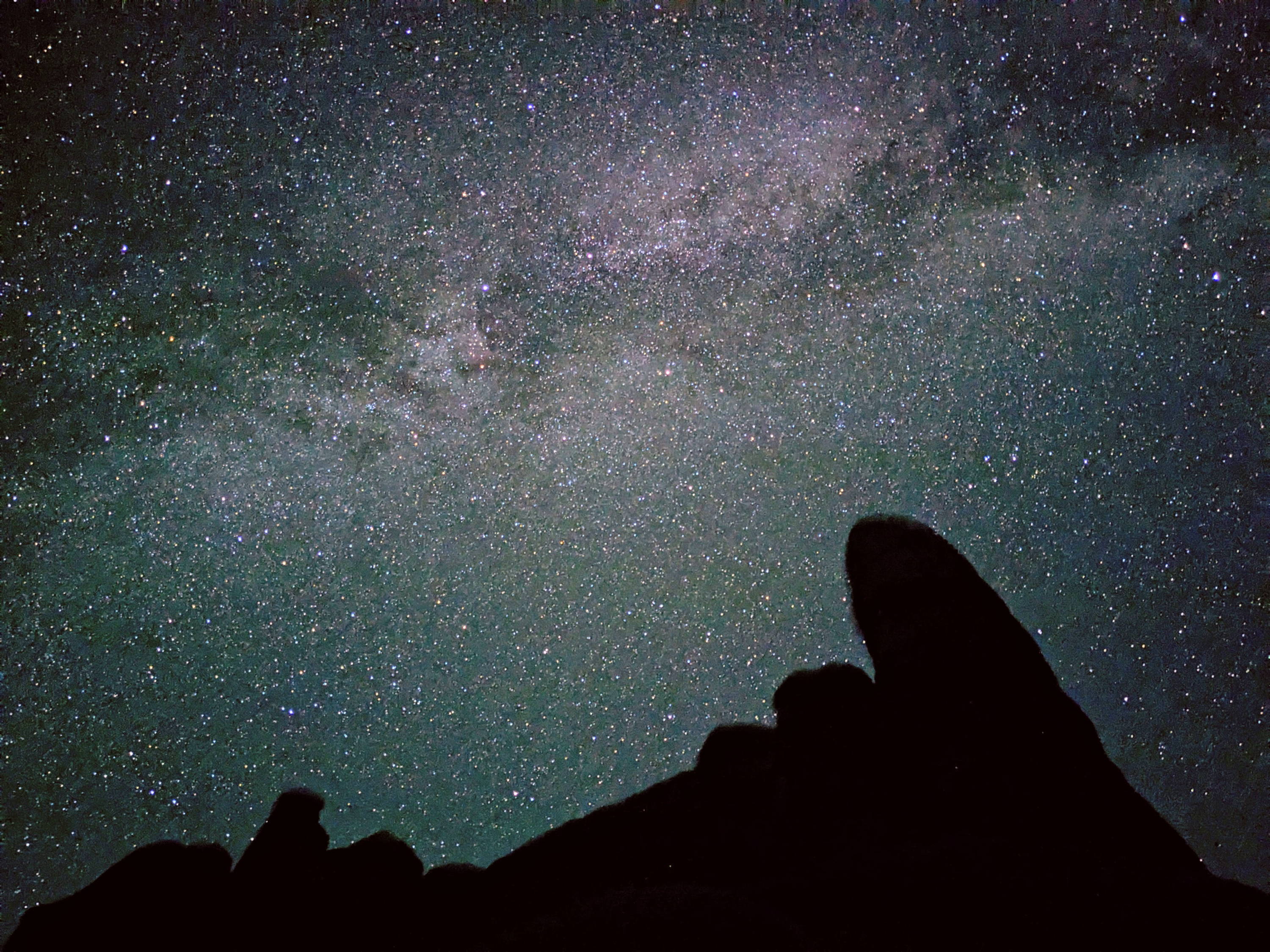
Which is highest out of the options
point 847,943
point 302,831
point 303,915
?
point 302,831

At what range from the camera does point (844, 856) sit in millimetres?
3295

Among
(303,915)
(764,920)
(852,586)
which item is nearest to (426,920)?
(303,915)

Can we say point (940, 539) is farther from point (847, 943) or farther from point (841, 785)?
point (847, 943)

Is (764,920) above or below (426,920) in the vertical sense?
below

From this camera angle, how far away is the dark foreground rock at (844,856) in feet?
8.41

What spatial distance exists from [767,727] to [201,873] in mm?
3387

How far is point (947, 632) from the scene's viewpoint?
405 centimetres

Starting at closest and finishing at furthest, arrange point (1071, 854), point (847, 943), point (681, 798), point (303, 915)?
1. point (847, 943)
2. point (1071, 854)
3. point (303, 915)
4. point (681, 798)

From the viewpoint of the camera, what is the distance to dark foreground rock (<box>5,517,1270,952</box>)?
2.56m

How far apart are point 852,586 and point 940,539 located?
24.4 inches

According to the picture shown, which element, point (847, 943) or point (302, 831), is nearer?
point (847, 943)

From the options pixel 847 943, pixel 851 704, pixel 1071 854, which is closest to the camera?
pixel 847 943

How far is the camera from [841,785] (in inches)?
149

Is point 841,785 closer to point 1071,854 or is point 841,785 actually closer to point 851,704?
point 851,704
